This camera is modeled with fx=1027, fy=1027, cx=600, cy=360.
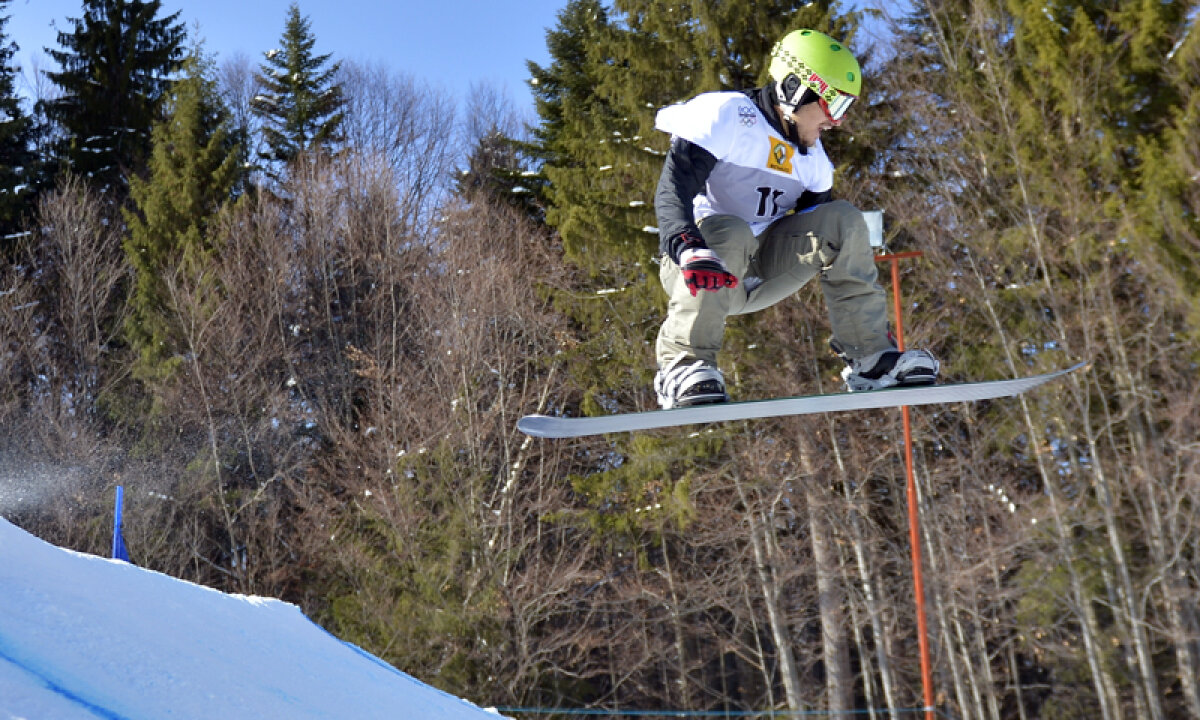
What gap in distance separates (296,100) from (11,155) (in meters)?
6.04

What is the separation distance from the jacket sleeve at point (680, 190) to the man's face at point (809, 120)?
0.35 metres

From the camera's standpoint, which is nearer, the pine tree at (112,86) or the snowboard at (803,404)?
the snowboard at (803,404)

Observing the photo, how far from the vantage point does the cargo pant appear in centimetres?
370

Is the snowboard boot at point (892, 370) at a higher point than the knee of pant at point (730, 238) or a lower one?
lower

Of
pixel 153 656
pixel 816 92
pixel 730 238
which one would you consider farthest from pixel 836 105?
pixel 153 656

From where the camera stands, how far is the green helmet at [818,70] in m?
3.53

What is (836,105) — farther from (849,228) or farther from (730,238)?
(730,238)

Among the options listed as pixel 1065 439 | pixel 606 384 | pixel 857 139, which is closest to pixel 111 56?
pixel 606 384

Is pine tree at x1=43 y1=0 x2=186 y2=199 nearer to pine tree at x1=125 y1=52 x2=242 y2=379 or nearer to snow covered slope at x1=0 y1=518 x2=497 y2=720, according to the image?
pine tree at x1=125 y1=52 x2=242 y2=379

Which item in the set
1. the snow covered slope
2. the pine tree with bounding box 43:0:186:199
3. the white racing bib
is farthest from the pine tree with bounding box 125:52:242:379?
the white racing bib

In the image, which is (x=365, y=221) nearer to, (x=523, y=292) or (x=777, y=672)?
(x=523, y=292)

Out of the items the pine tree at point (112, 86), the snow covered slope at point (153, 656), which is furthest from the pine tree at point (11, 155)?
the snow covered slope at point (153, 656)

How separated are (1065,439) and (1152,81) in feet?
15.9

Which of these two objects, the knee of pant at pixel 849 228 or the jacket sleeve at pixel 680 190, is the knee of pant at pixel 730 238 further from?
the knee of pant at pixel 849 228
